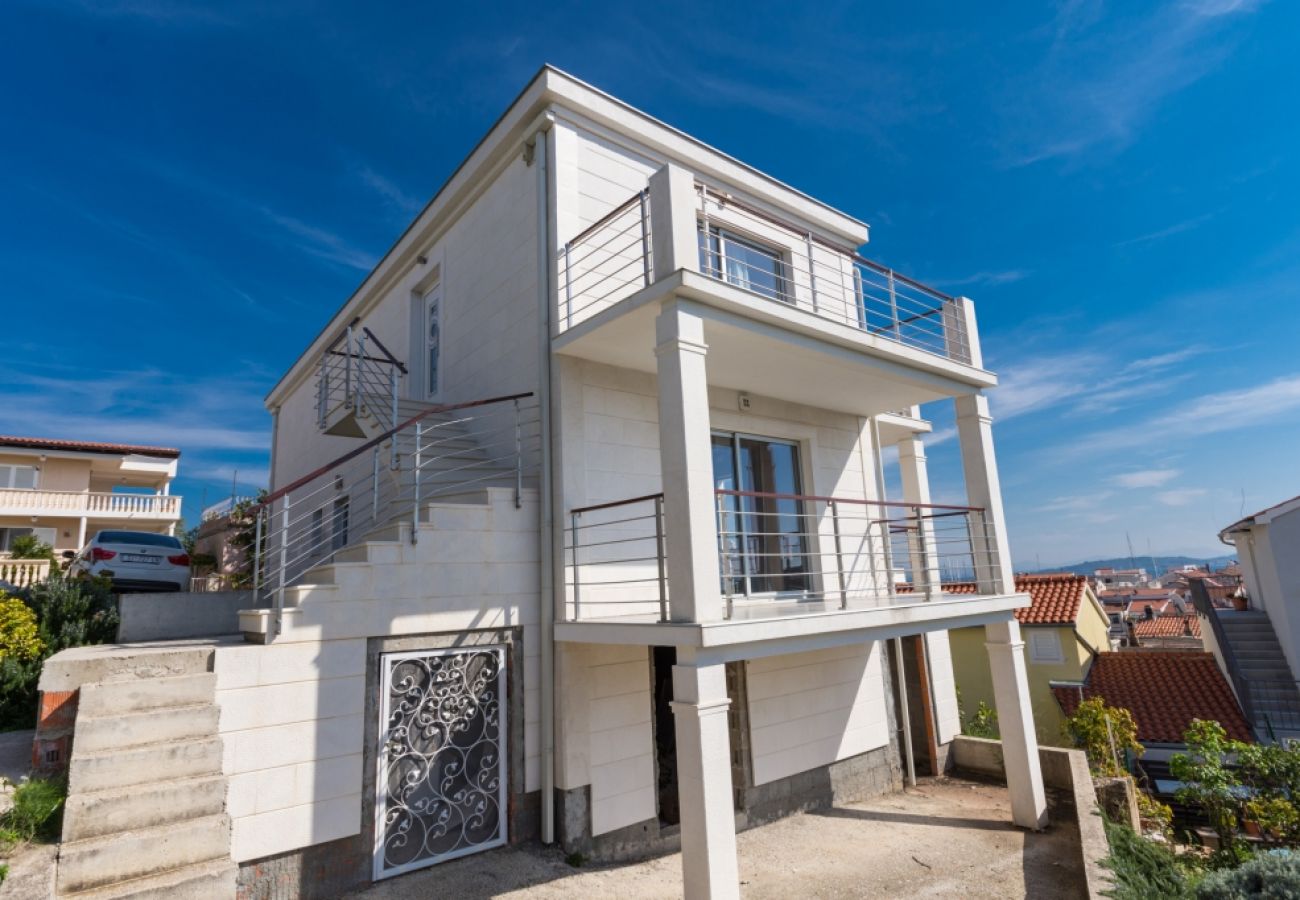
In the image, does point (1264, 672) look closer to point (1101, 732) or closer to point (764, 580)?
point (1101, 732)

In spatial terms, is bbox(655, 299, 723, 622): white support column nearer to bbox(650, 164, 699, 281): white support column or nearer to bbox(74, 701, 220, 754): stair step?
bbox(650, 164, 699, 281): white support column

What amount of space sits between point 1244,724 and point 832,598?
13931mm

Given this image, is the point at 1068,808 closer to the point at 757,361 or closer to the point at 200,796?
the point at 757,361

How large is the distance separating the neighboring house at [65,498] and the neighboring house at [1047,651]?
31185mm

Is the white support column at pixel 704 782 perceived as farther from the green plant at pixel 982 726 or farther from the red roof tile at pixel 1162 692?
the red roof tile at pixel 1162 692

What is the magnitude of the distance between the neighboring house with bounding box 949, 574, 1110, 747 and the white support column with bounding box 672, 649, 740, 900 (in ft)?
50.0

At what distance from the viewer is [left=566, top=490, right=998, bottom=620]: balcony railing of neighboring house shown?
230 inches

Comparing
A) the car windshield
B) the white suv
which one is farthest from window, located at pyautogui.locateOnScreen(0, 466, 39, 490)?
the white suv

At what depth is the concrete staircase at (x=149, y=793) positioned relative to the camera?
3756 mm

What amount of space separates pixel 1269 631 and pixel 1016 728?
1548 centimetres

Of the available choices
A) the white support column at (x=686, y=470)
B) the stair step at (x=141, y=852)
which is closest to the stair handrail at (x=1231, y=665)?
the white support column at (x=686, y=470)

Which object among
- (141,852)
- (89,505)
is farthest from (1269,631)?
(89,505)

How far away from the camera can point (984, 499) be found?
7.73m

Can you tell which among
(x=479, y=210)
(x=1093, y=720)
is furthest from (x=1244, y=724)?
(x=479, y=210)
